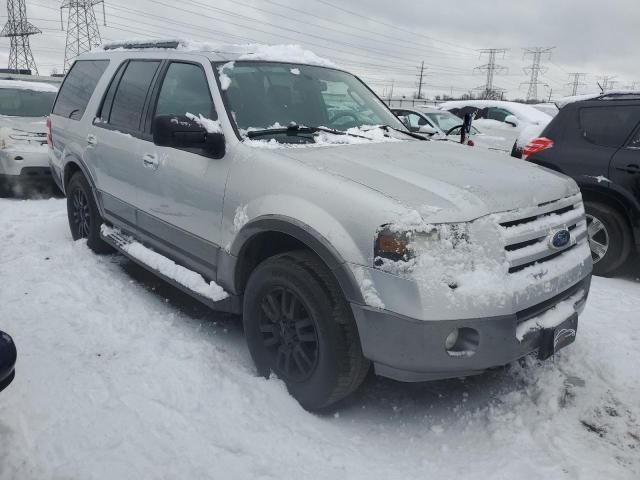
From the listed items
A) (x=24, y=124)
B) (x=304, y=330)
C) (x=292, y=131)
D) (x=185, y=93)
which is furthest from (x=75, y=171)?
(x=304, y=330)

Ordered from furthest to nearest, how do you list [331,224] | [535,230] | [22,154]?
1. [22,154]
2. [535,230]
3. [331,224]

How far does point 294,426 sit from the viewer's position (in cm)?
267

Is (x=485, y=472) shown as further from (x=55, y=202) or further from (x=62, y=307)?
(x=55, y=202)

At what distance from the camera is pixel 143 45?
4.42 metres

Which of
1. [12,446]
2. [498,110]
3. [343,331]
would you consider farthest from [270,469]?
[498,110]

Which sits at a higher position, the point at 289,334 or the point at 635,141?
the point at 635,141

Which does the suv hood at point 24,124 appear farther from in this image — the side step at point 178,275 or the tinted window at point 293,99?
the tinted window at point 293,99

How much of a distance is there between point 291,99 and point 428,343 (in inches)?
77.5

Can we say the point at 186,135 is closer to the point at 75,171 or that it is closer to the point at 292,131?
the point at 292,131

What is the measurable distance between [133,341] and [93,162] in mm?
1981

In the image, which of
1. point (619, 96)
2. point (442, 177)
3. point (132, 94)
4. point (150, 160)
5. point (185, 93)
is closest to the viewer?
point (442, 177)

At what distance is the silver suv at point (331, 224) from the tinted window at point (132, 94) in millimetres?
20

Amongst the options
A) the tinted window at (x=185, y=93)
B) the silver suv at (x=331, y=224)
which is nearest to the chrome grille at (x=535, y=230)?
the silver suv at (x=331, y=224)

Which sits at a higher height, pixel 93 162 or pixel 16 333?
pixel 93 162
